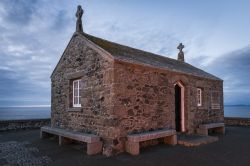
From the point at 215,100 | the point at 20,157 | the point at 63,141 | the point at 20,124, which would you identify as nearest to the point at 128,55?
the point at 63,141

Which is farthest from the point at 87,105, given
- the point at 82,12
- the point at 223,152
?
the point at 223,152

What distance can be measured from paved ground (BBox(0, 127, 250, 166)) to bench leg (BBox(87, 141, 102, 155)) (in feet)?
0.77

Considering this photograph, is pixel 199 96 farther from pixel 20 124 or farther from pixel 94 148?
pixel 20 124

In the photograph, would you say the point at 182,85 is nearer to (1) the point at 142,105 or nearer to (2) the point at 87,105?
(1) the point at 142,105

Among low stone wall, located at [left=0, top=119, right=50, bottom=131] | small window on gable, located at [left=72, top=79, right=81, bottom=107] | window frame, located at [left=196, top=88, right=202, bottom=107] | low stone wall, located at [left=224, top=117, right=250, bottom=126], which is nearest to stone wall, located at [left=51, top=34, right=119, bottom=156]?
small window on gable, located at [left=72, top=79, right=81, bottom=107]

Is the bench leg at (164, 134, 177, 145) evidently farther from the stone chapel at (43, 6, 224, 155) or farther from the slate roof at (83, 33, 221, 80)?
the slate roof at (83, 33, 221, 80)

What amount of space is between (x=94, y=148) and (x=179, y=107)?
5.43 m

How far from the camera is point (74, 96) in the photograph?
940cm

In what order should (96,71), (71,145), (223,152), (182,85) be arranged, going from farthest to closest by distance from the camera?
(182,85), (71,145), (96,71), (223,152)

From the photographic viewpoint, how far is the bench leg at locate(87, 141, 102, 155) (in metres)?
6.89

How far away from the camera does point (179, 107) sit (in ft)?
34.7

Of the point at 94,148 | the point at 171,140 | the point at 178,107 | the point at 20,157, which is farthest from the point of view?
the point at 178,107

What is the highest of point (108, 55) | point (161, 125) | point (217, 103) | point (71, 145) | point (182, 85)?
point (108, 55)

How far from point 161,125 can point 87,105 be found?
11.0 feet
